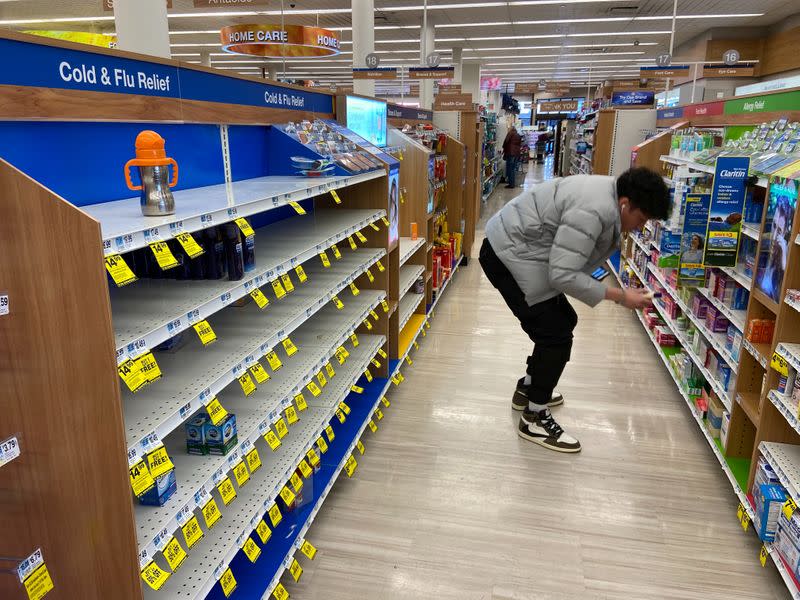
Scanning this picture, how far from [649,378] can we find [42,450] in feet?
14.1

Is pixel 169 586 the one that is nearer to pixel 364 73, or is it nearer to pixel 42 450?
pixel 42 450

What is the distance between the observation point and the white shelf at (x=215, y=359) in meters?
1.62

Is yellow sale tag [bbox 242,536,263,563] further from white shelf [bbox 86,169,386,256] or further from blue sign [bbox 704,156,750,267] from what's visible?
blue sign [bbox 704,156,750,267]

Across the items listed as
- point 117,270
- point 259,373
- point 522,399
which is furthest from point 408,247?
point 117,270

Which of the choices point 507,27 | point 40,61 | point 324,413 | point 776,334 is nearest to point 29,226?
point 40,61

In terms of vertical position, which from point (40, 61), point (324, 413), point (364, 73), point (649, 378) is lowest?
point (649, 378)

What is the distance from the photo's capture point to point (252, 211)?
199 centimetres

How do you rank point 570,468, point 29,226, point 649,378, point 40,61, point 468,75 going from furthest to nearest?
point 468,75 < point 649,378 < point 570,468 < point 40,61 < point 29,226

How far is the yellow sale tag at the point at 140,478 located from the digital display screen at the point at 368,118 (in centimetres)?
324

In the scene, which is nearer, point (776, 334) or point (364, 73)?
point (776, 334)

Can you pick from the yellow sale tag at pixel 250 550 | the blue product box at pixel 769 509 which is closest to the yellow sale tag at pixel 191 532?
the yellow sale tag at pixel 250 550

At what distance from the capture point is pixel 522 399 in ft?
13.4

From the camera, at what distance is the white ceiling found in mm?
12242

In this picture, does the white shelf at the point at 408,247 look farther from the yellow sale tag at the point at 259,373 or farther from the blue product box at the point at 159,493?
the blue product box at the point at 159,493
